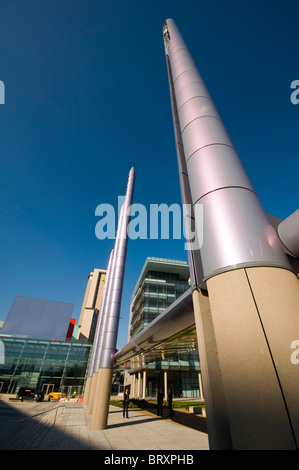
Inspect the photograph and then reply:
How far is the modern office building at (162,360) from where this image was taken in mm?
36750

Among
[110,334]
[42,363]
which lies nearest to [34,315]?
[42,363]

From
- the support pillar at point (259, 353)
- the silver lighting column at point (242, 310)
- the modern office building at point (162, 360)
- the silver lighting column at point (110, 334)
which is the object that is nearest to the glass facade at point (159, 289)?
the modern office building at point (162, 360)

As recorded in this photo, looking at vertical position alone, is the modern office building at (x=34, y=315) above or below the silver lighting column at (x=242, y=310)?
above

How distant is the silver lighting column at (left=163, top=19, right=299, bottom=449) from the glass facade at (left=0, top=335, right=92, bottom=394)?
44.1 m

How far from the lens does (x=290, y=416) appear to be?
159cm

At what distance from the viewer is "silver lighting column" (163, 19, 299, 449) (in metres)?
1.67

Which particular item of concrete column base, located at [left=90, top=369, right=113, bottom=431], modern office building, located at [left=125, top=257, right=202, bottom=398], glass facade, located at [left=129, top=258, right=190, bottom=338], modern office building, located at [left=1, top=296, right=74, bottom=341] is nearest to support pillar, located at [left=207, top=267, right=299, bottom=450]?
concrete column base, located at [left=90, top=369, right=113, bottom=431]

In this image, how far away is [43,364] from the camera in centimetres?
3662

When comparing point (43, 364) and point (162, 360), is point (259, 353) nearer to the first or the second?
point (162, 360)

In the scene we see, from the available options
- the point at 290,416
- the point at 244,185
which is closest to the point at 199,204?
the point at 244,185

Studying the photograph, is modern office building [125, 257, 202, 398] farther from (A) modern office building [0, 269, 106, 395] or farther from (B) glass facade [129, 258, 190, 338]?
(A) modern office building [0, 269, 106, 395]

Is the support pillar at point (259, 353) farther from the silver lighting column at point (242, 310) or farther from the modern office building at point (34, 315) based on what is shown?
the modern office building at point (34, 315)

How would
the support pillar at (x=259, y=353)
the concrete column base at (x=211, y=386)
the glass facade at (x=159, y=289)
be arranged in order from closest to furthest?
1. the support pillar at (x=259, y=353)
2. the concrete column base at (x=211, y=386)
3. the glass facade at (x=159, y=289)

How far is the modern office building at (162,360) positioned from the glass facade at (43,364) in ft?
33.1
